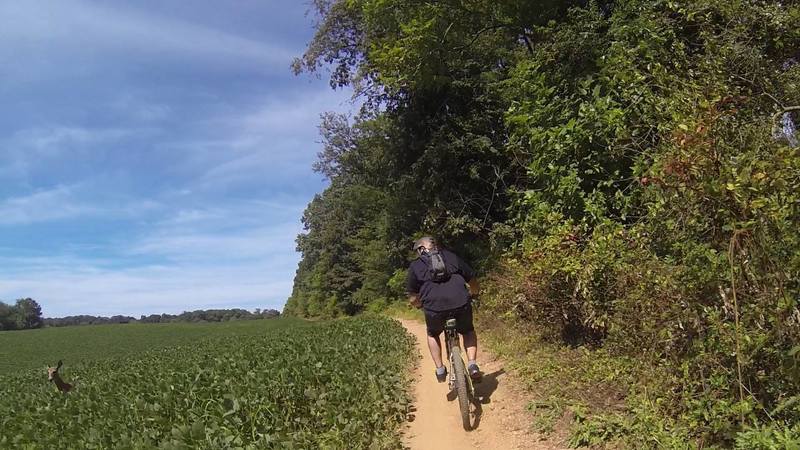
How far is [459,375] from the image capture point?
582 centimetres

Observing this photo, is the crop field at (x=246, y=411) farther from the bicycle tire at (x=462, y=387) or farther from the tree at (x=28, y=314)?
the tree at (x=28, y=314)

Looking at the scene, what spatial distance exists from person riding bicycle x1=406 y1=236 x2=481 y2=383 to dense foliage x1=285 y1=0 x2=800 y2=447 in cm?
146

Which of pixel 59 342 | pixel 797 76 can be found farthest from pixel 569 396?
pixel 59 342

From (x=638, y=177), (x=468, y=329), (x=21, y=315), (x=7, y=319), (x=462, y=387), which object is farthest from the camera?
(x=21, y=315)

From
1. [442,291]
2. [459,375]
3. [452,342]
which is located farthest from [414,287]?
[459,375]

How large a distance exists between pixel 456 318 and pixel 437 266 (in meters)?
0.62

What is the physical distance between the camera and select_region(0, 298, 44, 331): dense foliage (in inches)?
4131

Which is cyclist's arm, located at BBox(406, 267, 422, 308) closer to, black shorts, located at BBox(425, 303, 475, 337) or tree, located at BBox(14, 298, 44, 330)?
black shorts, located at BBox(425, 303, 475, 337)

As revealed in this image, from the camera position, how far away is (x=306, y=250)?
2889 inches

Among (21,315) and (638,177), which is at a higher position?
(21,315)

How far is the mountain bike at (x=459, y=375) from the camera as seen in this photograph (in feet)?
19.1

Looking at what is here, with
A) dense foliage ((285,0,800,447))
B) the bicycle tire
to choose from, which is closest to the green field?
dense foliage ((285,0,800,447))

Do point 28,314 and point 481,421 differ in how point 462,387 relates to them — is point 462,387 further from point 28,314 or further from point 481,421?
point 28,314

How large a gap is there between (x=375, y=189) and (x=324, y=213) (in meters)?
40.3
